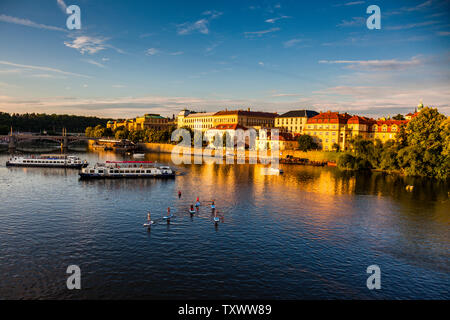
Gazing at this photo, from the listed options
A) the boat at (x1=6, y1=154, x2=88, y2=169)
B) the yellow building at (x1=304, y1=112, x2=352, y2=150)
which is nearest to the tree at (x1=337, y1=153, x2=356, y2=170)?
the yellow building at (x1=304, y1=112, x2=352, y2=150)

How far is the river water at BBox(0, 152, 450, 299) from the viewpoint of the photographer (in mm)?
29359

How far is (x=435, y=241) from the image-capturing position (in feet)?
137

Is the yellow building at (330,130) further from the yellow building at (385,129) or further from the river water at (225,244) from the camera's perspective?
the river water at (225,244)

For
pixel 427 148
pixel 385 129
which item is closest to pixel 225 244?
pixel 427 148

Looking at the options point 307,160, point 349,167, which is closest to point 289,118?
point 307,160

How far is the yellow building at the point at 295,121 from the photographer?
177000 millimetres

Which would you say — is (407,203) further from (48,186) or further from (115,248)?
(48,186)

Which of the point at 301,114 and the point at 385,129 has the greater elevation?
the point at 301,114

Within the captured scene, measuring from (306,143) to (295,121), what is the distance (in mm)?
39156

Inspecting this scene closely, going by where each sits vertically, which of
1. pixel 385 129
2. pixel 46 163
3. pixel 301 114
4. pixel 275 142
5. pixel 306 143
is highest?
pixel 301 114

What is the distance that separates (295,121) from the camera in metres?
180
